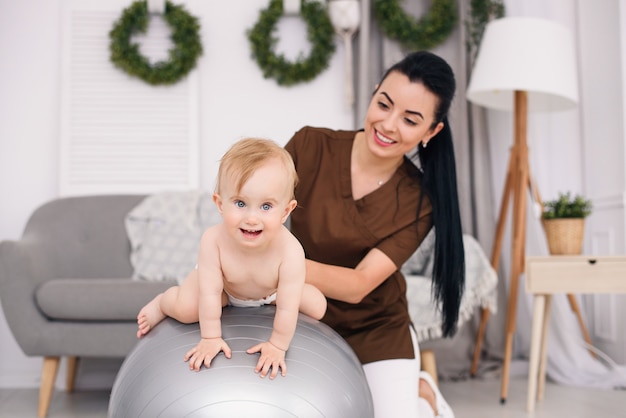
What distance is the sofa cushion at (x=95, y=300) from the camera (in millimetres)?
2656

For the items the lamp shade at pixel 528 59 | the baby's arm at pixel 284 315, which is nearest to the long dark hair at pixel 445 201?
the baby's arm at pixel 284 315

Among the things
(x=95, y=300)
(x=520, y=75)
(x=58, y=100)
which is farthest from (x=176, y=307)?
(x=58, y=100)

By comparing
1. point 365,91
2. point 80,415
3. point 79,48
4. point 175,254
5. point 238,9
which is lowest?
point 80,415

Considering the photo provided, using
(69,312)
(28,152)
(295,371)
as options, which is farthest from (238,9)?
(295,371)

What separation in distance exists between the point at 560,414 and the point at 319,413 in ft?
6.04

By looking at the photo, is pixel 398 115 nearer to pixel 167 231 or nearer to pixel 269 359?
pixel 269 359

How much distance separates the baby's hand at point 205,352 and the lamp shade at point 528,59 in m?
2.20

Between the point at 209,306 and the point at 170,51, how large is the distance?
105 inches

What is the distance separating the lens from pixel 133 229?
10.6 feet

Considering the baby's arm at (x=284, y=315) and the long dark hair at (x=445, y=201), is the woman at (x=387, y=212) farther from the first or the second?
the baby's arm at (x=284, y=315)

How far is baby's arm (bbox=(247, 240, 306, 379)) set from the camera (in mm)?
1097

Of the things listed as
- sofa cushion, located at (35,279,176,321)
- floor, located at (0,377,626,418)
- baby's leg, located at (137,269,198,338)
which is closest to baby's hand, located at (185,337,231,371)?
baby's leg, located at (137,269,198,338)

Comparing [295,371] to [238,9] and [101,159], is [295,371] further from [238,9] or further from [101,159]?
[238,9]

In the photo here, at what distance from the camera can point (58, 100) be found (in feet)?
11.8
